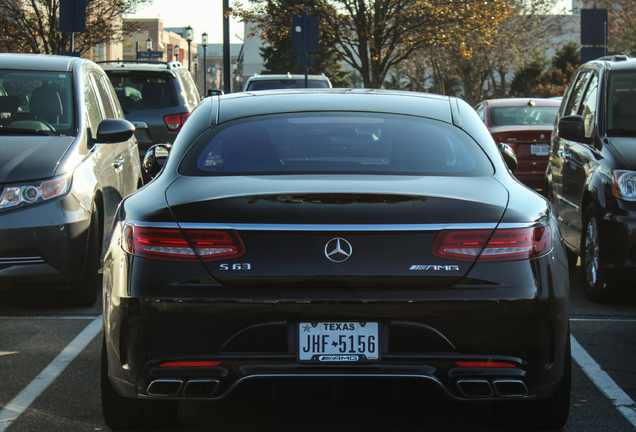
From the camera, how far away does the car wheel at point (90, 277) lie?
751 cm

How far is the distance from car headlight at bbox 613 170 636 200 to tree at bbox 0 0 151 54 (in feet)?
79.8

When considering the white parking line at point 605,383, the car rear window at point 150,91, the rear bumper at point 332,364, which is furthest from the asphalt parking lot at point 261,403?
the car rear window at point 150,91

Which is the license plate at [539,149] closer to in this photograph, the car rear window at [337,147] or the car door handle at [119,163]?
the car door handle at [119,163]

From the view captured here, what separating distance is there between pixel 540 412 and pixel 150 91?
35.9ft

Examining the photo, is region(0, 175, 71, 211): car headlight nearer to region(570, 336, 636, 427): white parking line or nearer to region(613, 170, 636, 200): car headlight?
region(570, 336, 636, 427): white parking line

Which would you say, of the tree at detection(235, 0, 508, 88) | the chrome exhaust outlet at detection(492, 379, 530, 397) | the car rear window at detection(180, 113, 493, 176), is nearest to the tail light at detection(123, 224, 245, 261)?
the car rear window at detection(180, 113, 493, 176)

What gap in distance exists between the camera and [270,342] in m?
3.94

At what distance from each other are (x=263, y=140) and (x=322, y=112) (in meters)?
0.37

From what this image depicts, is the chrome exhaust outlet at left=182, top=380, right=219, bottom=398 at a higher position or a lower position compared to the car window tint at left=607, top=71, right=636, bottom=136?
lower

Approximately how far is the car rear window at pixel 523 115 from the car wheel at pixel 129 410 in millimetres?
13149

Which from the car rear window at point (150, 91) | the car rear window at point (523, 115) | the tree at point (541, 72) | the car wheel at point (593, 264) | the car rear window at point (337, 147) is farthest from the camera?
the tree at point (541, 72)

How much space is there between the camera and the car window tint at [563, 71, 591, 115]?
9.44 meters

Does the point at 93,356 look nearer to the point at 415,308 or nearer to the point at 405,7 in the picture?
the point at 415,308

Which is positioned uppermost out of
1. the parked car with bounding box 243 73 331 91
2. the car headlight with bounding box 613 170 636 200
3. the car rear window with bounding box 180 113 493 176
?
the parked car with bounding box 243 73 331 91
